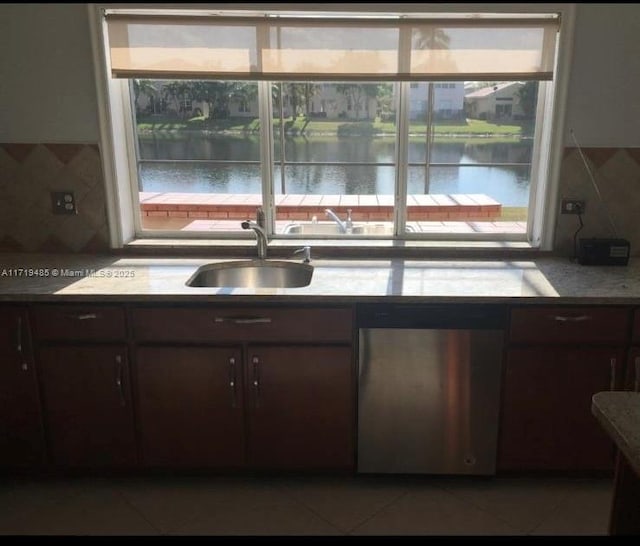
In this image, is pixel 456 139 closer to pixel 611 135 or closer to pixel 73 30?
pixel 611 135

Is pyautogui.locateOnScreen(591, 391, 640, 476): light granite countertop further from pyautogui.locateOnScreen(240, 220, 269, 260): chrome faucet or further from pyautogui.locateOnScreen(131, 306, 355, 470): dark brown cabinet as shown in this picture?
pyautogui.locateOnScreen(240, 220, 269, 260): chrome faucet

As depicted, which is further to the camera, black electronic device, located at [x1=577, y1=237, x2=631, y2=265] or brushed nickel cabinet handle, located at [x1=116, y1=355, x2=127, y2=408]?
black electronic device, located at [x1=577, y1=237, x2=631, y2=265]

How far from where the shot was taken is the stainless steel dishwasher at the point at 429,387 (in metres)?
2.13

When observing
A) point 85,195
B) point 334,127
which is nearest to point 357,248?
point 334,127

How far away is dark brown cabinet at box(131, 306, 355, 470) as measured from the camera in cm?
215

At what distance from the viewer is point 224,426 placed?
225 centimetres

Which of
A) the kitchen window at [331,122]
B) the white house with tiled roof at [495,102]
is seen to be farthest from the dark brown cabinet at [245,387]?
the white house with tiled roof at [495,102]

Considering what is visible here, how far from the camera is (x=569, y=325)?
2127mm

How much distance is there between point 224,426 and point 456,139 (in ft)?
5.75

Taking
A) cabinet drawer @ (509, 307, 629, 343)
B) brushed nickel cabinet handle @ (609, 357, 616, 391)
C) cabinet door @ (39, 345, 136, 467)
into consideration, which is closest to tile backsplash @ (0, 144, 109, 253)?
cabinet door @ (39, 345, 136, 467)

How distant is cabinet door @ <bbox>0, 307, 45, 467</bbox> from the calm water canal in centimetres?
99

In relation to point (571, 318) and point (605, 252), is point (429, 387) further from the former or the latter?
point (605, 252)

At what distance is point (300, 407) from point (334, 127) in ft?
4.49
